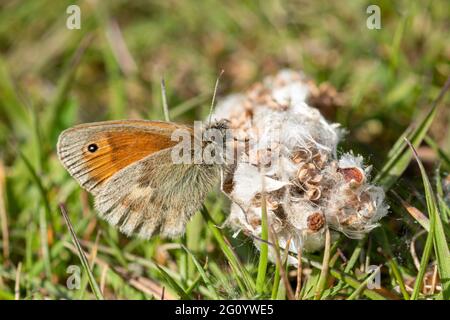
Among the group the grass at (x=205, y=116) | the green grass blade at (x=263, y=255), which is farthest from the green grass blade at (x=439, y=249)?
the green grass blade at (x=263, y=255)

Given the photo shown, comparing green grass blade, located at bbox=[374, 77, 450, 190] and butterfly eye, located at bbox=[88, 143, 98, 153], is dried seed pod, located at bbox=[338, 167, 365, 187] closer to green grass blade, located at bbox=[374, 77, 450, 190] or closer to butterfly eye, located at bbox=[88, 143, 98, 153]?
green grass blade, located at bbox=[374, 77, 450, 190]

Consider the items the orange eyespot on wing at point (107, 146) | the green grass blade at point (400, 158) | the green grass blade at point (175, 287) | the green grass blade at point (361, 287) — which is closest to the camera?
the green grass blade at point (361, 287)

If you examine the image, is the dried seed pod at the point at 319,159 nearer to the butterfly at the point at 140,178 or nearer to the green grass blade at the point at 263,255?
the green grass blade at the point at 263,255

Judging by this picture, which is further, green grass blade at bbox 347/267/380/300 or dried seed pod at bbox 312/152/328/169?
dried seed pod at bbox 312/152/328/169

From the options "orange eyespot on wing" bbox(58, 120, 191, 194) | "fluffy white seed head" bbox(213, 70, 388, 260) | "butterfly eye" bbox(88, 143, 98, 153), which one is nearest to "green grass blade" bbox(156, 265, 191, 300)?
"fluffy white seed head" bbox(213, 70, 388, 260)
